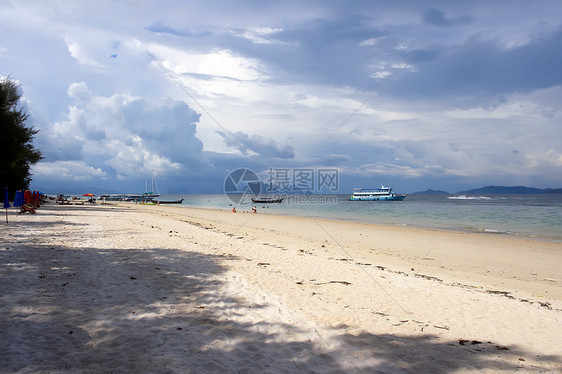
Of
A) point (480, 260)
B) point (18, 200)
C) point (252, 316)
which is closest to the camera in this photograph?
point (252, 316)

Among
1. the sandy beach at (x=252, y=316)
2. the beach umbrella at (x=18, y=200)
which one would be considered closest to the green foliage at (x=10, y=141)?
the beach umbrella at (x=18, y=200)

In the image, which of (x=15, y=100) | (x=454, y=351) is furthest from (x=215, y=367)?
(x=15, y=100)

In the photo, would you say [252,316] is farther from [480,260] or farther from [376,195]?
[376,195]

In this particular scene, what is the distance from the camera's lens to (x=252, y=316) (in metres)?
5.29

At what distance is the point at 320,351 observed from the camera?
4246 millimetres

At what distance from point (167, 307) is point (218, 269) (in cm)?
288

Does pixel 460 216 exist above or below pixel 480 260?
below

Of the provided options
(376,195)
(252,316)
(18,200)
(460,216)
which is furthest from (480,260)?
(376,195)

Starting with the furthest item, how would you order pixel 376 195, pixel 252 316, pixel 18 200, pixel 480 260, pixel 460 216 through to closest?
pixel 376 195 → pixel 460 216 → pixel 18 200 → pixel 480 260 → pixel 252 316

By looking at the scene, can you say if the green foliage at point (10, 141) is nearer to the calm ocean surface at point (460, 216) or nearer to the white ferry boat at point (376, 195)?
the calm ocean surface at point (460, 216)

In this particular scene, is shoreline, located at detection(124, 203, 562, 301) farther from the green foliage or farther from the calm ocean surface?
the green foliage

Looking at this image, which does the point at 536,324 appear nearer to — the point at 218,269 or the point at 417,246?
the point at 218,269

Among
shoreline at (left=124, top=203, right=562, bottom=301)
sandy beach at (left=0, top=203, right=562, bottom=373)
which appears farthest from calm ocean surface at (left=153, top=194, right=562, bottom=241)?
sandy beach at (left=0, top=203, right=562, bottom=373)

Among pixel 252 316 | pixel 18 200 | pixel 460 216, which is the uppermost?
pixel 18 200
